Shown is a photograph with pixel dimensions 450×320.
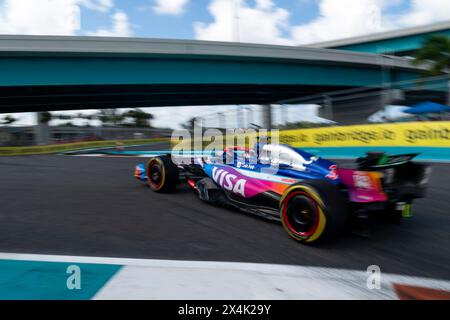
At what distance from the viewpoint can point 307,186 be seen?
3129 mm

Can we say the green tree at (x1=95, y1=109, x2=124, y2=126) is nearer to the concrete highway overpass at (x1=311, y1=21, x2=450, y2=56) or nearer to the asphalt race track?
the concrete highway overpass at (x1=311, y1=21, x2=450, y2=56)

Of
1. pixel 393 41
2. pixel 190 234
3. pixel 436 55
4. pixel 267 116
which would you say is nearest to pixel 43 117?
pixel 267 116

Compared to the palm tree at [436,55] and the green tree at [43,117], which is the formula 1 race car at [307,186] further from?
the green tree at [43,117]

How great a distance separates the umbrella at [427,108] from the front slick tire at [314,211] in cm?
775

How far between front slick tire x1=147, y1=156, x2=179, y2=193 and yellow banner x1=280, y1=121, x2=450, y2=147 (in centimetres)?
753

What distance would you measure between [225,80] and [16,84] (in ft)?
34.0

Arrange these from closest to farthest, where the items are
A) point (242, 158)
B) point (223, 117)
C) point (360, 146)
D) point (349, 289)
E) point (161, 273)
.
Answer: point (349, 289) → point (161, 273) → point (242, 158) → point (360, 146) → point (223, 117)

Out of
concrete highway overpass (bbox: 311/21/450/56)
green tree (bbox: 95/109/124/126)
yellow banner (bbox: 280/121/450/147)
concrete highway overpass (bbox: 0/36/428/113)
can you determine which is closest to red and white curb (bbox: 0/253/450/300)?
yellow banner (bbox: 280/121/450/147)

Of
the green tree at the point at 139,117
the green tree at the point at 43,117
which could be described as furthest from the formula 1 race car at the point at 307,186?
the green tree at the point at 139,117

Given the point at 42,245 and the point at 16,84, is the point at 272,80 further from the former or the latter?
the point at 42,245

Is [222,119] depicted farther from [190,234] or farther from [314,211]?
[314,211]

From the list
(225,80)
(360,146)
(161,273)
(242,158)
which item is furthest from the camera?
(225,80)

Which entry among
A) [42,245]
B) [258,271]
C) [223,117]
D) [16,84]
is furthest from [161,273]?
[16,84]

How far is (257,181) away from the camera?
4.03m
